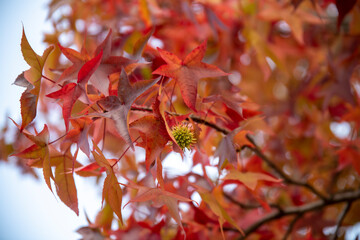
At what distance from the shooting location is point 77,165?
702 mm

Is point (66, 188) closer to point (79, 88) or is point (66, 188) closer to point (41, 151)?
point (41, 151)

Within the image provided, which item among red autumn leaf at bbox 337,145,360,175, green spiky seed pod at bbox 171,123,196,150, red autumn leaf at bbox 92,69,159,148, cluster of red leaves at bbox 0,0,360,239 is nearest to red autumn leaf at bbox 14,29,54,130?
cluster of red leaves at bbox 0,0,360,239

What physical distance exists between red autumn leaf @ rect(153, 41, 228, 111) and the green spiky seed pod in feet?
0.26

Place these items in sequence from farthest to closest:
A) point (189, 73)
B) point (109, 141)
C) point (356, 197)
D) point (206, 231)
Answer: point (109, 141) < point (356, 197) < point (206, 231) < point (189, 73)

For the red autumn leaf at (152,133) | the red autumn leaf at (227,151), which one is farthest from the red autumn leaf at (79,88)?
the red autumn leaf at (227,151)

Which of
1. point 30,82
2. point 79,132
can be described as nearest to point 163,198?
point 79,132

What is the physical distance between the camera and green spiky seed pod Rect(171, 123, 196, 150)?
2.01ft

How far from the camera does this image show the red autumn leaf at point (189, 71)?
56 centimetres

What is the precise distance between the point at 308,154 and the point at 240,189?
363 mm

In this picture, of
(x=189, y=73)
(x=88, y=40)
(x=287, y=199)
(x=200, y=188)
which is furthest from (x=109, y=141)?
(x=189, y=73)

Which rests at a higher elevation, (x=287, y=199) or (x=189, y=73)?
(x=189, y=73)

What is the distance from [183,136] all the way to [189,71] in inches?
5.0

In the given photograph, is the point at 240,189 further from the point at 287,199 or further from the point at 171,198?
the point at 171,198

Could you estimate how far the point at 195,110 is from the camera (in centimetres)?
55
